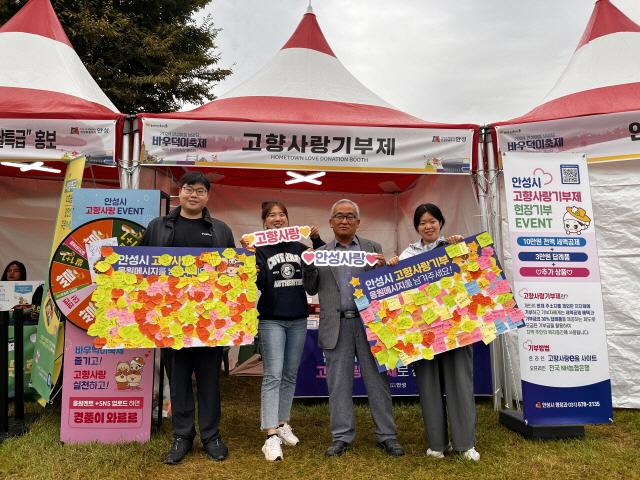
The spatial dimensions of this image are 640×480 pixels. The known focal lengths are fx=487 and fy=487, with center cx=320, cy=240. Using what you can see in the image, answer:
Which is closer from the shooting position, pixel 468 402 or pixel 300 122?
pixel 468 402

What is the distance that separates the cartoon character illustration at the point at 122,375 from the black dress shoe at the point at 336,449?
1.29 metres

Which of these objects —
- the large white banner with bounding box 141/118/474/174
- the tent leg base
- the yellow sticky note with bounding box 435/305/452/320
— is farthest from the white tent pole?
the tent leg base

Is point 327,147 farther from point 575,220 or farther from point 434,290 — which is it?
point 575,220

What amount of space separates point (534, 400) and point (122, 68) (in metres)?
10.1

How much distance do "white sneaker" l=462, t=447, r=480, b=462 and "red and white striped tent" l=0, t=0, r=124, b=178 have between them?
125 inches

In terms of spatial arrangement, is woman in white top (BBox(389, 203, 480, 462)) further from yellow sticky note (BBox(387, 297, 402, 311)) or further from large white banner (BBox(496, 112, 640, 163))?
large white banner (BBox(496, 112, 640, 163))

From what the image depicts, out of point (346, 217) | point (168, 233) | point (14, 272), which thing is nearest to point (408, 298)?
point (346, 217)

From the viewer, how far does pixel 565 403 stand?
3002mm

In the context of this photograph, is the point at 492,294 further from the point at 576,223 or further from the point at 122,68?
the point at 122,68

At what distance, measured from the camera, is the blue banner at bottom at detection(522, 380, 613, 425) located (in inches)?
118

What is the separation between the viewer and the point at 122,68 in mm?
10172

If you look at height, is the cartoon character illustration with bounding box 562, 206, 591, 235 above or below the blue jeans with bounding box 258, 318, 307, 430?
above

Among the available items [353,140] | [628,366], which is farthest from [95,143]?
[628,366]

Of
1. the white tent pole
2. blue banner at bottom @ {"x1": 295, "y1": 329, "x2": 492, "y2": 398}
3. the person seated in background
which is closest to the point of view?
the white tent pole
